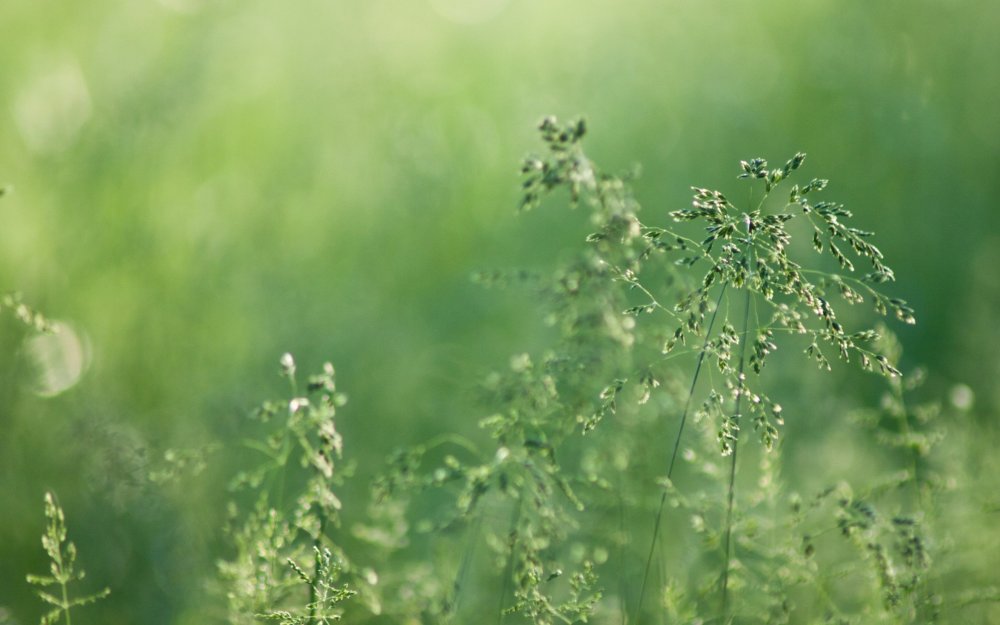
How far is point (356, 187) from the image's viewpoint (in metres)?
5.31

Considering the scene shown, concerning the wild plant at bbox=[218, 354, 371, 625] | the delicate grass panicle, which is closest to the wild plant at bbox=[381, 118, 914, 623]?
the delicate grass panicle

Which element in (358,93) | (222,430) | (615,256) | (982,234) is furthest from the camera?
(358,93)

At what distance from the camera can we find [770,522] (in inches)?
90.4

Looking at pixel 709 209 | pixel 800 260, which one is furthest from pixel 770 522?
pixel 800 260

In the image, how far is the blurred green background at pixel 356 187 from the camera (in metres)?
3.38

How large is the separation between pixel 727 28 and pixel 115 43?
466 centimetres

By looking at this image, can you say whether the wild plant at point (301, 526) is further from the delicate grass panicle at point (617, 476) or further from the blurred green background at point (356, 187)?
the blurred green background at point (356, 187)

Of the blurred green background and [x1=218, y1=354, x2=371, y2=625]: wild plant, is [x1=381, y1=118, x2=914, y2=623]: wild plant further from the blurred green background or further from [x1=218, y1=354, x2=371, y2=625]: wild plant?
the blurred green background

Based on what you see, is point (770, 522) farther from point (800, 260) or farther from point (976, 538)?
point (800, 260)

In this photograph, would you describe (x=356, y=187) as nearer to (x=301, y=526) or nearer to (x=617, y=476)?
(x=617, y=476)

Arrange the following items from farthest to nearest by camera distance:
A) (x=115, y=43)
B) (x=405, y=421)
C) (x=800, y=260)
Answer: (x=115, y=43), (x=800, y=260), (x=405, y=421)

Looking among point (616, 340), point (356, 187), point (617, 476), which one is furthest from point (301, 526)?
point (356, 187)

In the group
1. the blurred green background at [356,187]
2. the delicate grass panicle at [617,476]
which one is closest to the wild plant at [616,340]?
the delicate grass panicle at [617,476]

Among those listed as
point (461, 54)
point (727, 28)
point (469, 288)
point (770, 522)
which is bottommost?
point (770, 522)
